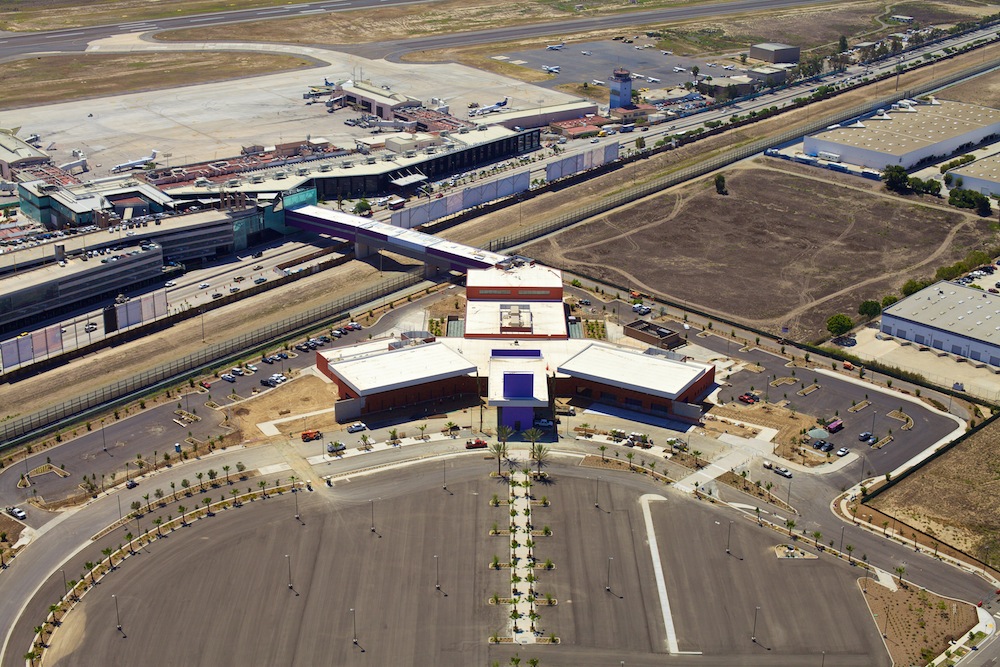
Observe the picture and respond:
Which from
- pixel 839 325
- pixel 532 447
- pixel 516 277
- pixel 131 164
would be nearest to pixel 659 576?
pixel 532 447

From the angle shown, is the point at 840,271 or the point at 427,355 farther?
the point at 840,271

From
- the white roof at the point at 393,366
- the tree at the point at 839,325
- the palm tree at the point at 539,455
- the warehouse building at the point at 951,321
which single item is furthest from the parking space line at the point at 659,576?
the warehouse building at the point at 951,321

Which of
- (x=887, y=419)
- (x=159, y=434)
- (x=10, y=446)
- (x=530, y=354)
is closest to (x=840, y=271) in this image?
(x=887, y=419)

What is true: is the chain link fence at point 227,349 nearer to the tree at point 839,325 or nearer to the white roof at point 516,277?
the white roof at point 516,277

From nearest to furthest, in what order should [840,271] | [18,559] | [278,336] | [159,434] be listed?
1. [18,559]
2. [159,434]
3. [278,336]
4. [840,271]

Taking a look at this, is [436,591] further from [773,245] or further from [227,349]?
[773,245]

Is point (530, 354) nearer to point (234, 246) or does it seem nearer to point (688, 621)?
point (688, 621)

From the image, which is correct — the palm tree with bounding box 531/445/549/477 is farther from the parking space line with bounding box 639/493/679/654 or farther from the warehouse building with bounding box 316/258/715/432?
the parking space line with bounding box 639/493/679/654
